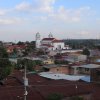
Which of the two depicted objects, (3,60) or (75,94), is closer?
(75,94)

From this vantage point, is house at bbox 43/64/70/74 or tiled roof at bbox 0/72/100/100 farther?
house at bbox 43/64/70/74

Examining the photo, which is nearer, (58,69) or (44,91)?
(44,91)

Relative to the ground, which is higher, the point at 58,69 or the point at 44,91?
the point at 44,91

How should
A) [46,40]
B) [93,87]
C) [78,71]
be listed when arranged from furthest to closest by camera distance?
[46,40]
[78,71]
[93,87]

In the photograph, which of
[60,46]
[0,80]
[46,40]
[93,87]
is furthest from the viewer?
[46,40]

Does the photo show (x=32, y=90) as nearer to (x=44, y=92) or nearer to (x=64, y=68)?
(x=44, y=92)

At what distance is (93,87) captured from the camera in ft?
64.7

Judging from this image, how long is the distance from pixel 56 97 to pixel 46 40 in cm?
9671

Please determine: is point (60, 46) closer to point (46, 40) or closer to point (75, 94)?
point (46, 40)

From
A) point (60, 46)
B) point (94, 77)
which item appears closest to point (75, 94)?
point (94, 77)

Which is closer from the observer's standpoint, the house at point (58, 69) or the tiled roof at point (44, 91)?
the tiled roof at point (44, 91)

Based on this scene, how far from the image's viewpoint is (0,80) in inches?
870

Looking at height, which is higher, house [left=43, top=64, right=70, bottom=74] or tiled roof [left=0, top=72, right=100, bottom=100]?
tiled roof [left=0, top=72, right=100, bottom=100]

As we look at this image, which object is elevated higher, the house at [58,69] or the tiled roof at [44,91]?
the tiled roof at [44,91]
